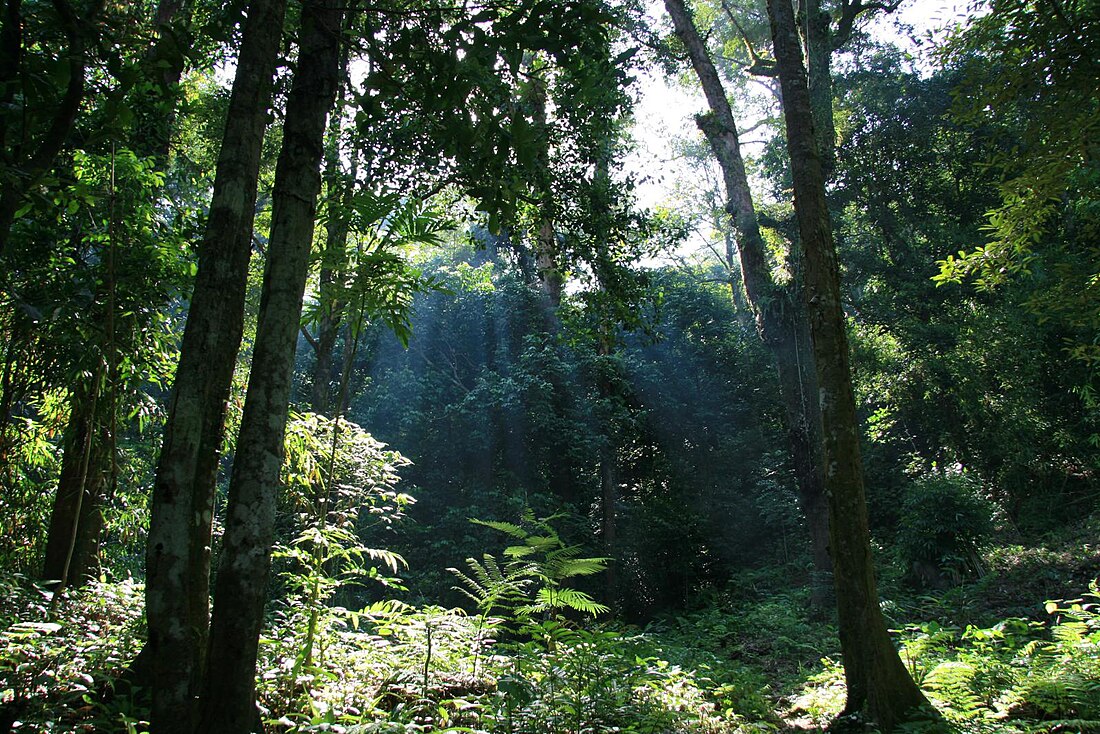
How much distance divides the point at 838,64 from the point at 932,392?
966 centimetres

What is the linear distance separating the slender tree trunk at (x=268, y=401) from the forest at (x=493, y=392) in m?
0.02

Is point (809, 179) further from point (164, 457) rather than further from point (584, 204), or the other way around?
point (164, 457)

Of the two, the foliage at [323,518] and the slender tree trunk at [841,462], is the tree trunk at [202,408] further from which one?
the slender tree trunk at [841,462]

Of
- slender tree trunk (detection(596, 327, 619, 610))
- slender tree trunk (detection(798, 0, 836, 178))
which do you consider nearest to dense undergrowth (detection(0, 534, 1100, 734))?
slender tree trunk (detection(596, 327, 619, 610))

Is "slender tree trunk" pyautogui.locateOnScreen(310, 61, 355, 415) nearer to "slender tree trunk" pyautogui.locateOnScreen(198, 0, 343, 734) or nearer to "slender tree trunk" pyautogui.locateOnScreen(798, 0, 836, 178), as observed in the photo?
"slender tree trunk" pyautogui.locateOnScreen(198, 0, 343, 734)

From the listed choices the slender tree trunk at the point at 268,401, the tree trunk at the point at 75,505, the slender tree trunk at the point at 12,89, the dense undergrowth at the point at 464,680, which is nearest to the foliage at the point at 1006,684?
the dense undergrowth at the point at 464,680

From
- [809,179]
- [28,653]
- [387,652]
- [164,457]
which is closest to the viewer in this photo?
[164,457]

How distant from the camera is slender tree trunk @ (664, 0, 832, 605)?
10742mm

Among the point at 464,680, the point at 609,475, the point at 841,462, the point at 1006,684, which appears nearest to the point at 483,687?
the point at 464,680

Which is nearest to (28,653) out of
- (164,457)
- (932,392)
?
A: (164,457)

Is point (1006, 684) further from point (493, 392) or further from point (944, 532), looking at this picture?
point (493, 392)

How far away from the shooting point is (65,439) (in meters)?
5.14

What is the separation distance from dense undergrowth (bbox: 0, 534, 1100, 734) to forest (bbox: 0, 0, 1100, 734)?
31 millimetres

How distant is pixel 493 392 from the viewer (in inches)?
626
